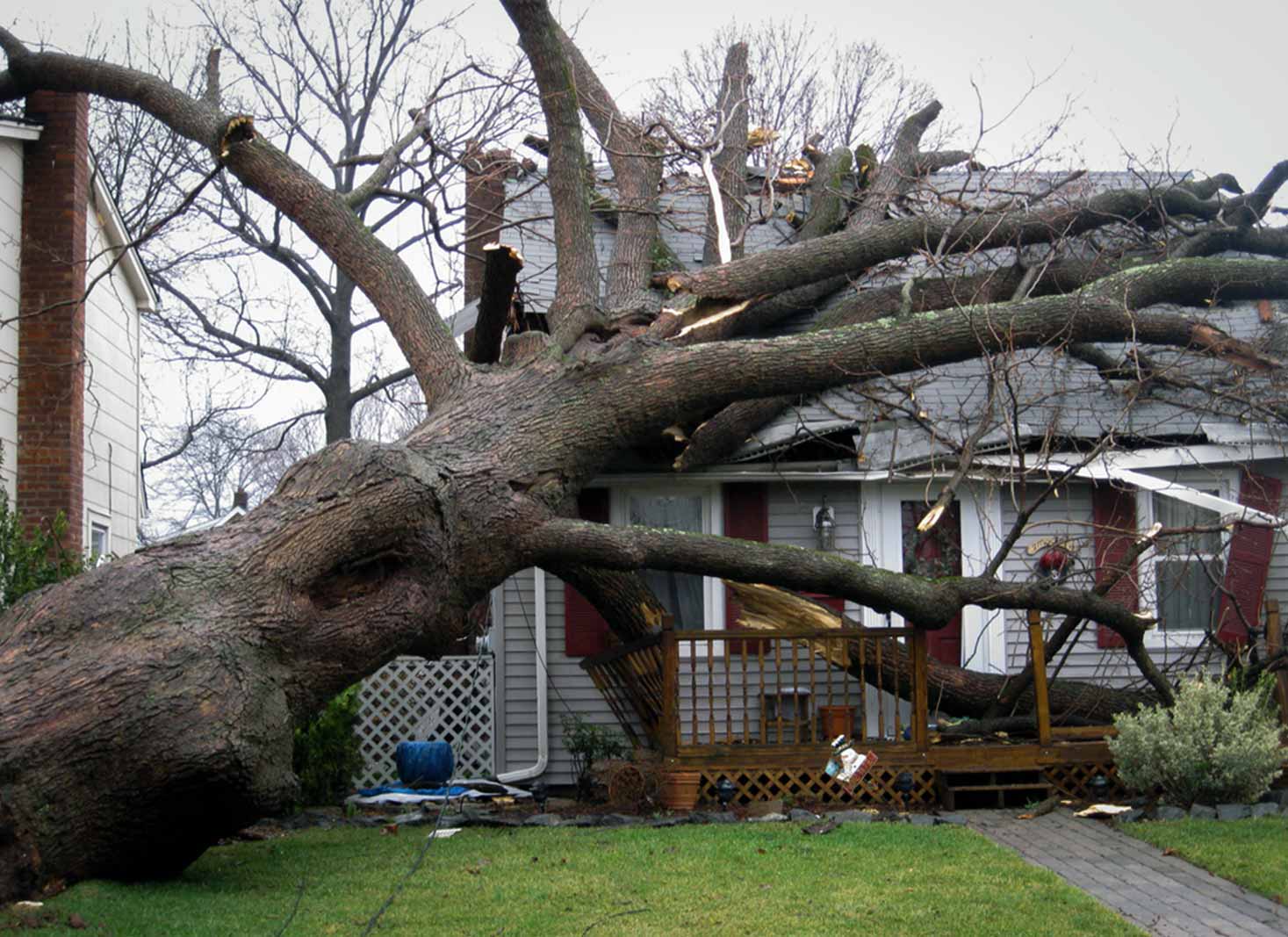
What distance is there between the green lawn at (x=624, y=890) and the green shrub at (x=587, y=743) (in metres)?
3.36

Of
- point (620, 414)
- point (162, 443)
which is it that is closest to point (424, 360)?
point (620, 414)

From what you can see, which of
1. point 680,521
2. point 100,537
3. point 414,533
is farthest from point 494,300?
point 100,537

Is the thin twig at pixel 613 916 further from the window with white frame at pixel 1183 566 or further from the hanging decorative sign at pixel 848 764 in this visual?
the window with white frame at pixel 1183 566

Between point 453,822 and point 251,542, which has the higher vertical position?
point 251,542

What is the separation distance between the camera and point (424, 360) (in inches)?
384

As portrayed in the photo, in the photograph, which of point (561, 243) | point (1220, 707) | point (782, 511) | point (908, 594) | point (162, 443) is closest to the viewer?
point (1220, 707)

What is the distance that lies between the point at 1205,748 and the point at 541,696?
5891 millimetres

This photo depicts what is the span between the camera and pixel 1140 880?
7.00m

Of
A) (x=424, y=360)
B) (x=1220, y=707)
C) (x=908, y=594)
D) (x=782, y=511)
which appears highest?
(x=424, y=360)

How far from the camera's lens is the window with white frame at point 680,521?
1245 cm

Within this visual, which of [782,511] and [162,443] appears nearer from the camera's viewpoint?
[782,511]

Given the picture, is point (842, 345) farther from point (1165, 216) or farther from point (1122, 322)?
point (1165, 216)

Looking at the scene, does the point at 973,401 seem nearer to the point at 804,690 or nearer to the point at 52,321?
the point at 804,690

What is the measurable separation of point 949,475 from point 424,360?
4.78 m
